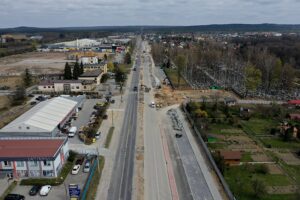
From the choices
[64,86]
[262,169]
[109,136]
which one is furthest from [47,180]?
[64,86]

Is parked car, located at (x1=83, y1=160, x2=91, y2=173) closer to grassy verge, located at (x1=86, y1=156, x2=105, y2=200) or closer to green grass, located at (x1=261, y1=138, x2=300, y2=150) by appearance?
grassy verge, located at (x1=86, y1=156, x2=105, y2=200)

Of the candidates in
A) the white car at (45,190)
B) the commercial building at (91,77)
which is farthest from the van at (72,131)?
the commercial building at (91,77)

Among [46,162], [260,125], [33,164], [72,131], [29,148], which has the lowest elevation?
[260,125]

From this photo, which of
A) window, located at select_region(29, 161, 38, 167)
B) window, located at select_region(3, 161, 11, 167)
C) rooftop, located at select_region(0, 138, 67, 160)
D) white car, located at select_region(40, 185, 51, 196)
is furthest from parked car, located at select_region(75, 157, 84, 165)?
window, located at select_region(3, 161, 11, 167)

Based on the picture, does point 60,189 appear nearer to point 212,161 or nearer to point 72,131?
point 72,131

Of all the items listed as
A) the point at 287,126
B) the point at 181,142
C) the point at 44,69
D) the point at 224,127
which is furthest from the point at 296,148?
the point at 44,69

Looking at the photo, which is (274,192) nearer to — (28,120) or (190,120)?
(190,120)
